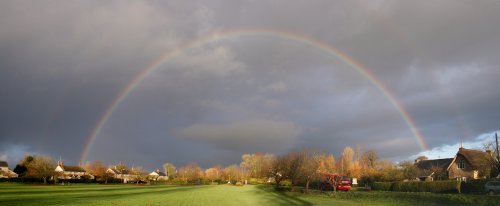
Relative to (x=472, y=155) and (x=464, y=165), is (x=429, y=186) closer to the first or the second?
(x=464, y=165)

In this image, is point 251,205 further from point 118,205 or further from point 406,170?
point 406,170

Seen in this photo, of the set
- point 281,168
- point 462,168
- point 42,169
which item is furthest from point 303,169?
point 42,169

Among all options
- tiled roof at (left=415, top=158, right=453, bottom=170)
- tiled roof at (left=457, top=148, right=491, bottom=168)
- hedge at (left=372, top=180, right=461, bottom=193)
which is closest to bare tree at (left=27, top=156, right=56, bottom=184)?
hedge at (left=372, top=180, right=461, bottom=193)

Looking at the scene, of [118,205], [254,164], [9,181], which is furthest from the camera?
[254,164]

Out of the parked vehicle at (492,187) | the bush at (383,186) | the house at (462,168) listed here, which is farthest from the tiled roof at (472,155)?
the parked vehicle at (492,187)

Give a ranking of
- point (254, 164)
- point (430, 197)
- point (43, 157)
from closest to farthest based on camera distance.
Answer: point (430, 197) → point (43, 157) → point (254, 164)

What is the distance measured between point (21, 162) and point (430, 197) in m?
137

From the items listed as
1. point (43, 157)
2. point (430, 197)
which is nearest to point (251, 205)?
point (430, 197)

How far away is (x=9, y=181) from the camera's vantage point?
99875mm

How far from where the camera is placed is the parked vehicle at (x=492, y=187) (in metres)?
38.8

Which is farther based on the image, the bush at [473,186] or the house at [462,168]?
the house at [462,168]

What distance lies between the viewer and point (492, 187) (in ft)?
129

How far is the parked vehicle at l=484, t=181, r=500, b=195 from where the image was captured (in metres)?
38.8

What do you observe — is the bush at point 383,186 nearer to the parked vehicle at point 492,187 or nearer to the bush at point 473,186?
the bush at point 473,186
